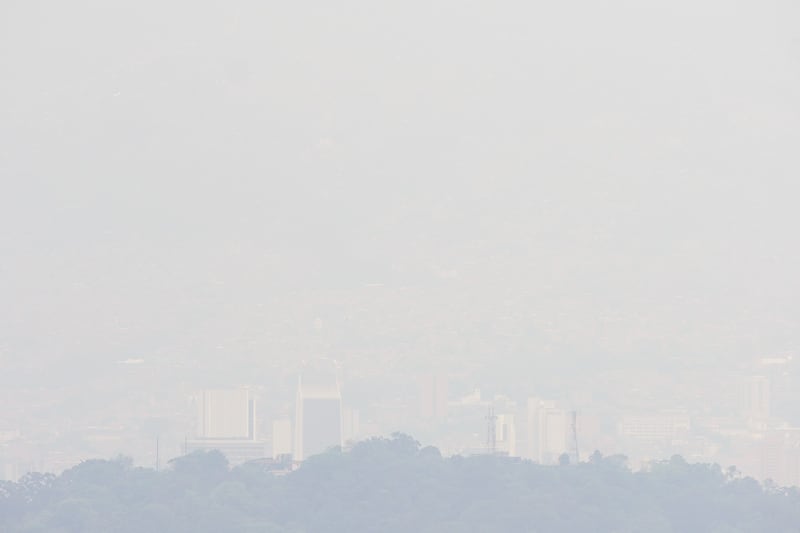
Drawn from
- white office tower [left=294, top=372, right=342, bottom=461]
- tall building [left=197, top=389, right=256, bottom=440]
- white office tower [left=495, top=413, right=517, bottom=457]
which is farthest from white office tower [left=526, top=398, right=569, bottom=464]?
tall building [left=197, top=389, right=256, bottom=440]

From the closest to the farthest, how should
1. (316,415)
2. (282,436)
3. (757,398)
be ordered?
1. (282,436)
2. (316,415)
3. (757,398)

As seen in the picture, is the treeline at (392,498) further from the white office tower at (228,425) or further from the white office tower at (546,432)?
the white office tower at (546,432)

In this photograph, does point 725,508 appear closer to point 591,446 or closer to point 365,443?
point 365,443

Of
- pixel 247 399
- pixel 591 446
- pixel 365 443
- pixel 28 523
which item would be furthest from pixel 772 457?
pixel 28 523

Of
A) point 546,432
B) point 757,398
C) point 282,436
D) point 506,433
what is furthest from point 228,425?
point 757,398

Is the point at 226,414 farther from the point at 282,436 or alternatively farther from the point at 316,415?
the point at 282,436

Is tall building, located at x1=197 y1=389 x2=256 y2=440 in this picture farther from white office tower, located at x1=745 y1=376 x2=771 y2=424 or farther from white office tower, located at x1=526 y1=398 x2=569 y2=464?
white office tower, located at x1=745 y1=376 x2=771 y2=424
